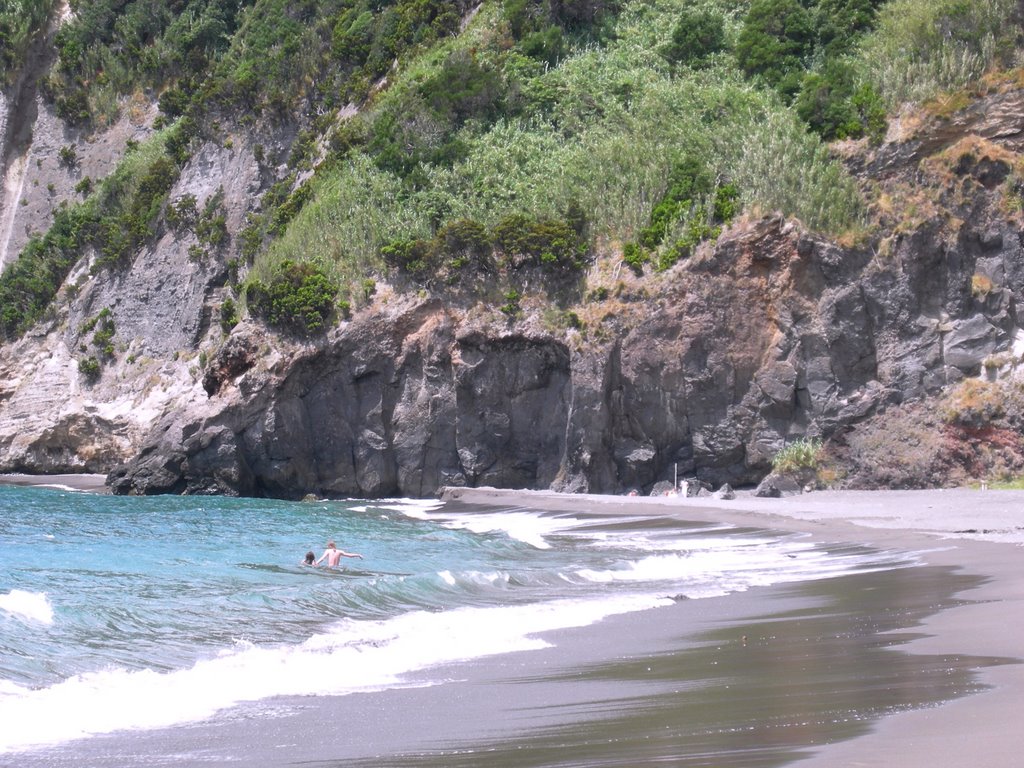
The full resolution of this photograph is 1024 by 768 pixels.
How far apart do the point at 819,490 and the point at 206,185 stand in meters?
30.8

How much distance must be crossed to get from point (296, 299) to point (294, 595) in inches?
894

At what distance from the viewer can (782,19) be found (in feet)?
136

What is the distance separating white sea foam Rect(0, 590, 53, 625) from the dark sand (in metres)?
4.71

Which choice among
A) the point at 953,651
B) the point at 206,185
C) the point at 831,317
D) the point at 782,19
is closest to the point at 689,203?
the point at 831,317

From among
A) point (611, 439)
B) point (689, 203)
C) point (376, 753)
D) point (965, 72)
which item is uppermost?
point (965, 72)

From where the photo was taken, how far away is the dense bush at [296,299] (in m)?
35.5

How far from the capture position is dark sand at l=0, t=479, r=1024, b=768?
237 inches

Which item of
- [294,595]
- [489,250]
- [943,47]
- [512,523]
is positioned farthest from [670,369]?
[294,595]

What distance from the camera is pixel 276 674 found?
32.0ft

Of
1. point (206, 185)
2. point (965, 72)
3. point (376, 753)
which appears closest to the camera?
point (376, 753)

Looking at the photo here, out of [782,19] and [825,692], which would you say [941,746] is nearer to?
[825,692]

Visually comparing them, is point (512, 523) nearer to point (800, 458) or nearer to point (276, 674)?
point (800, 458)

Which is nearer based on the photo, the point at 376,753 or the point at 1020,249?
the point at 376,753

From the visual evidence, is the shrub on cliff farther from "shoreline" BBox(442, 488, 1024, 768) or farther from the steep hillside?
"shoreline" BBox(442, 488, 1024, 768)
